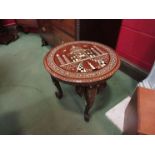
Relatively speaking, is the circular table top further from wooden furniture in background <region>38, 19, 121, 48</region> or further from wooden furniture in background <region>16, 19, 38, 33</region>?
wooden furniture in background <region>16, 19, 38, 33</region>

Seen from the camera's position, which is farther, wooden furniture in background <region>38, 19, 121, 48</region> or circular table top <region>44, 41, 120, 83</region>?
wooden furniture in background <region>38, 19, 121, 48</region>

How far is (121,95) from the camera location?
5.03 feet

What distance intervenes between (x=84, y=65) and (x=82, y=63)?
0.03 meters

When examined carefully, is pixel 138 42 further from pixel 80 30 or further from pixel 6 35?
pixel 6 35

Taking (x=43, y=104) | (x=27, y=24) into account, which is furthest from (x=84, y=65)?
(x=27, y=24)

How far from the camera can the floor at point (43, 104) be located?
1.25m

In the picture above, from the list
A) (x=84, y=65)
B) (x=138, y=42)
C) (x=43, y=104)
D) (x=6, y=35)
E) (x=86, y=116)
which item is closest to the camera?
(x=84, y=65)

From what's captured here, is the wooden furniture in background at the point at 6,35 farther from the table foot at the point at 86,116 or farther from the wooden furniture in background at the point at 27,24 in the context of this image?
the table foot at the point at 86,116

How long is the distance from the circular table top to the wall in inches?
19.7

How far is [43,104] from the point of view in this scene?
1461mm

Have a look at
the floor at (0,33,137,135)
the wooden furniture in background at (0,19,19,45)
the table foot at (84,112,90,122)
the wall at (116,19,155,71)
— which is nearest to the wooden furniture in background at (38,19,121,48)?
the wall at (116,19,155,71)

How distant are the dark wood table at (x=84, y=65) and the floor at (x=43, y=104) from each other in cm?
14

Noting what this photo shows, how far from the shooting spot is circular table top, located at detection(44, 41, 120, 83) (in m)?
1.02
